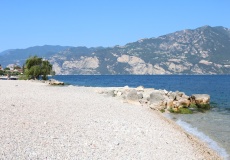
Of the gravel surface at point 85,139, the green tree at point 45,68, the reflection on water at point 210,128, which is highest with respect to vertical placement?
the green tree at point 45,68

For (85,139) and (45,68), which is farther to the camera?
(45,68)

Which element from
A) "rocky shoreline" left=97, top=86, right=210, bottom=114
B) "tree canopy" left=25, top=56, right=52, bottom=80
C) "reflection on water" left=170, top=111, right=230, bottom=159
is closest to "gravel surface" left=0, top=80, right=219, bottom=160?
"reflection on water" left=170, top=111, right=230, bottom=159

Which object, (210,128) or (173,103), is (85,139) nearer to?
(210,128)

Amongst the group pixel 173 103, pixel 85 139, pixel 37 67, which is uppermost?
pixel 37 67

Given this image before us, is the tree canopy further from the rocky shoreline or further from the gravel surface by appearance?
Answer: the gravel surface

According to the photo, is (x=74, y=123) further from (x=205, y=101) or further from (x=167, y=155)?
(x=205, y=101)

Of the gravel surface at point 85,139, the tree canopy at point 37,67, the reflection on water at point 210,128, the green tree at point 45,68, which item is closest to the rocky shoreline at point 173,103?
the reflection on water at point 210,128

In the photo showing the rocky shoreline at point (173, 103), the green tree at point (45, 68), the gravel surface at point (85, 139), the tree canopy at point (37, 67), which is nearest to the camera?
the gravel surface at point (85, 139)

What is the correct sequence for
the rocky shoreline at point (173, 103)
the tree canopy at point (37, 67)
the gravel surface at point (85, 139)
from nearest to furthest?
the gravel surface at point (85, 139)
the rocky shoreline at point (173, 103)
the tree canopy at point (37, 67)

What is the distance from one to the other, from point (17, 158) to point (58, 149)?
2258mm

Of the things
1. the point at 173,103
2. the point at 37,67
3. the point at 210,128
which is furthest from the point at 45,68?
the point at 210,128

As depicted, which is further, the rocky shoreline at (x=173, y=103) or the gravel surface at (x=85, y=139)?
the rocky shoreline at (x=173, y=103)

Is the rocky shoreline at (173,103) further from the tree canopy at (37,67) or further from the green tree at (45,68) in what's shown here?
the tree canopy at (37,67)

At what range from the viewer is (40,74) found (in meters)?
106
